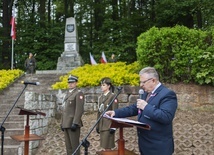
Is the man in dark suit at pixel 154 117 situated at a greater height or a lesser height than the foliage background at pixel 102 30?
lesser

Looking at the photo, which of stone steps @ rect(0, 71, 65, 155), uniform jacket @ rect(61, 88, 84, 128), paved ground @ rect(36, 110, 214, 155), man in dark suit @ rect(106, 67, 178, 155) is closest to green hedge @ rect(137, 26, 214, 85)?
paved ground @ rect(36, 110, 214, 155)

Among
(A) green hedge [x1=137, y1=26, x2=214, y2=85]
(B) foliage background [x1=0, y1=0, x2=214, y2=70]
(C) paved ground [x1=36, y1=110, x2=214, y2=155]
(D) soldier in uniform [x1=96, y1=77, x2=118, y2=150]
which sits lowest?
(C) paved ground [x1=36, y1=110, x2=214, y2=155]

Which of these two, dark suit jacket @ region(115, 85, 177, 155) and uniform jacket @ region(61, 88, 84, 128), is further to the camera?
uniform jacket @ region(61, 88, 84, 128)

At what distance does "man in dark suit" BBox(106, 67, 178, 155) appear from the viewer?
8.79ft

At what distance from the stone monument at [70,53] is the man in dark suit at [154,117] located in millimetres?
13206

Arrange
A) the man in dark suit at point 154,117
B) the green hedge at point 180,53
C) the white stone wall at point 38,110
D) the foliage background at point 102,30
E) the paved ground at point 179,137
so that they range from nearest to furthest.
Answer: the man in dark suit at point 154,117, the paved ground at point 179,137, the white stone wall at point 38,110, the green hedge at point 180,53, the foliage background at point 102,30

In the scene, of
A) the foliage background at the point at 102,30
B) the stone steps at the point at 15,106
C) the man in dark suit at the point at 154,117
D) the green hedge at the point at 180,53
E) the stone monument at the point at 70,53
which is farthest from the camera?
the foliage background at the point at 102,30

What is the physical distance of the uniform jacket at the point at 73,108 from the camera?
5027 mm

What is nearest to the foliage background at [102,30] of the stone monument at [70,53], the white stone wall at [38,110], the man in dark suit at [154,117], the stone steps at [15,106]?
the stone monument at [70,53]

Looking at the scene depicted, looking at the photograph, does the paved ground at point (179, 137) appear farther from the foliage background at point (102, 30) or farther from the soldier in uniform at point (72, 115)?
the foliage background at point (102, 30)

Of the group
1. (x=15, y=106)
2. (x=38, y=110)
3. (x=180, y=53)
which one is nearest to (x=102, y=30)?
(x=15, y=106)

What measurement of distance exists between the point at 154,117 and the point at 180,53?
533 cm

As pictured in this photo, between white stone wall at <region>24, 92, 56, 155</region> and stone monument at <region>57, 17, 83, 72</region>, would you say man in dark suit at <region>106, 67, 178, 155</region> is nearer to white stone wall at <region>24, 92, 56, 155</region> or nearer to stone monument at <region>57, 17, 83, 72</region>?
white stone wall at <region>24, 92, 56, 155</region>

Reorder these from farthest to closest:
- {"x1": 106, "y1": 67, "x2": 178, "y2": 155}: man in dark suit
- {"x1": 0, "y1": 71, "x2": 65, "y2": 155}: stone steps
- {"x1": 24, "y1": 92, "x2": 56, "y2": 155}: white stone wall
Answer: {"x1": 0, "y1": 71, "x2": 65, "y2": 155}: stone steps → {"x1": 24, "y1": 92, "x2": 56, "y2": 155}: white stone wall → {"x1": 106, "y1": 67, "x2": 178, "y2": 155}: man in dark suit
